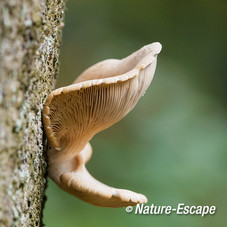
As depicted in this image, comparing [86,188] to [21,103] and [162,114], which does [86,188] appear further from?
[162,114]

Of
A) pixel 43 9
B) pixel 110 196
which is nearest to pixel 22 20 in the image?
pixel 43 9

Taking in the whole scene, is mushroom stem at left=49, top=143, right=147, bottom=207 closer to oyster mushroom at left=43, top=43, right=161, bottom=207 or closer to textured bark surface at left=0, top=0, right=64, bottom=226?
oyster mushroom at left=43, top=43, right=161, bottom=207

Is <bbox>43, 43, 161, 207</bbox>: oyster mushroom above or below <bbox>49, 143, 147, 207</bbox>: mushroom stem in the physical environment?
above

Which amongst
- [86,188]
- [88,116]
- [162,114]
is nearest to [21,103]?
[88,116]

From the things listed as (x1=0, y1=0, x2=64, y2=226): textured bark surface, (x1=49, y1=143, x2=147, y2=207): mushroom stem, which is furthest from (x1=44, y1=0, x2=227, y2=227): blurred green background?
(x1=0, y1=0, x2=64, y2=226): textured bark surface

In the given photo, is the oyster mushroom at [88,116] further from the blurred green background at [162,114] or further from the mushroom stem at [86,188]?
the blurred green background at [162,114]

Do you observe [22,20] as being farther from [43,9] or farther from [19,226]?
[19,226]

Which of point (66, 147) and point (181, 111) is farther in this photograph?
point (181, 111)

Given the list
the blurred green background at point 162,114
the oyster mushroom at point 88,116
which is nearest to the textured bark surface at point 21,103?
the oyster mushroom at point 88,116
